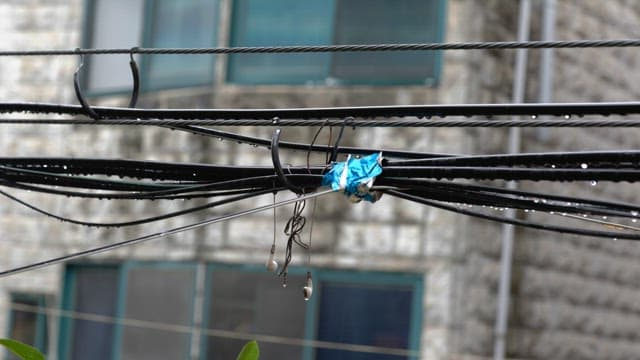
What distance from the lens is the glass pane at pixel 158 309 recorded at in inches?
509

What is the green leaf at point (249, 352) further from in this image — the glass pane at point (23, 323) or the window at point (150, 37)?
the glass pane at point (23, 323)

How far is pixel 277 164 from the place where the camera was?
6949 mm

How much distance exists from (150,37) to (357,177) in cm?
691

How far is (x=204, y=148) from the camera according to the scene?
13.0m

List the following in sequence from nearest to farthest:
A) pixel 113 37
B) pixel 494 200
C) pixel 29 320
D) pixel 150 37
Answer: pixel 494 200
pixel 150 37
pixel 113 37
pixel 29 320

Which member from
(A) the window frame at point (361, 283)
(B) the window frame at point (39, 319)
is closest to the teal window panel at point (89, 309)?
(B) the window frame at point (39, 319)

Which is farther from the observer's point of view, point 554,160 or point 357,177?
point 357,177

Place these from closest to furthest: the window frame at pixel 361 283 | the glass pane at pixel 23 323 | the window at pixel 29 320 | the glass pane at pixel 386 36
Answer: the window frame at pixel 361 283 < the glass pane at pixel 386 36 < the window at pixel 29 320 < the glass pane at pixel 23 323

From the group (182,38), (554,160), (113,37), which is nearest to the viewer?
(554,160)

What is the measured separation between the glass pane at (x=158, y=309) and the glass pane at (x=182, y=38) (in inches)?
75.2

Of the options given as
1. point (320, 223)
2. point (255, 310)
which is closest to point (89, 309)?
point (255, 310)

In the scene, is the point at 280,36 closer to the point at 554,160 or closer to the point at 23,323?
the point at 23,323

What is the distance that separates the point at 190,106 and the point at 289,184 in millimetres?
5955

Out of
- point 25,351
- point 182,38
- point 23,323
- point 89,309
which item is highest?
point 182,38
